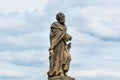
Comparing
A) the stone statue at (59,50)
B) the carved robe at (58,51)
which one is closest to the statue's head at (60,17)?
the stone statue at (59,50)

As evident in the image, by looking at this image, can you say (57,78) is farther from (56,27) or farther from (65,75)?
(56,27)

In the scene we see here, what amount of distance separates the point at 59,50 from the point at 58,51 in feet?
0.27

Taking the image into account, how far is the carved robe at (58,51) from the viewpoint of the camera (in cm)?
2641

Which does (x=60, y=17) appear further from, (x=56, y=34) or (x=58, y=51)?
(x=58, y=51)

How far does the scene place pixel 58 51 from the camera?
2667 cm

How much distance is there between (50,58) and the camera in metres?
26.5

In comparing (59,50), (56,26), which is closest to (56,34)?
(56,26)

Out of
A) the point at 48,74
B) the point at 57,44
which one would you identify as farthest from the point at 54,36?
the point at 48,74

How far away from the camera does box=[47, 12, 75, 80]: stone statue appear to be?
26328 mm

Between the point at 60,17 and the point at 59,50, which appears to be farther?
the point at 60,17

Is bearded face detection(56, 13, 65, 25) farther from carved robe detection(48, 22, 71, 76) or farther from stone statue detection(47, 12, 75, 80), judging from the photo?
carved robe detection(48, 22, 71, 76)

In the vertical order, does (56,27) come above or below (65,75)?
above

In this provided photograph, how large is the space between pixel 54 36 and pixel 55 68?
70.0 inches

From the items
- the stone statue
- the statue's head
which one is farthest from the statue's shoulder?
the statue's head
